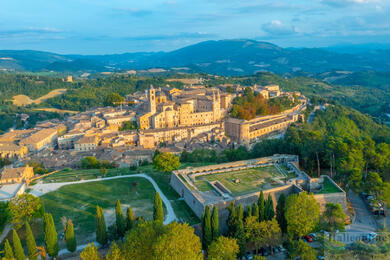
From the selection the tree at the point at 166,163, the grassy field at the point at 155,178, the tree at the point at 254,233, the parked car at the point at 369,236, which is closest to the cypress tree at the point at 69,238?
the grassy field at the point at 155,178

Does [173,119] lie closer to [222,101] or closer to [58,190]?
[222,101]

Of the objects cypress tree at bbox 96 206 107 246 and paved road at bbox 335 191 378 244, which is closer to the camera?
cypress tree at bbox 96 206 107 246

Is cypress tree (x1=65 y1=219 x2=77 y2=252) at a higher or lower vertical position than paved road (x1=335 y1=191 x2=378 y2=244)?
higher

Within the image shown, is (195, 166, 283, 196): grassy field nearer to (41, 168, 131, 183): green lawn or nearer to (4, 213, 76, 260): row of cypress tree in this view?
(41, 168, 131, 183): green lawn

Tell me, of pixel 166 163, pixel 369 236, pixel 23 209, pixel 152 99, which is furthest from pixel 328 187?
pixel 152 99

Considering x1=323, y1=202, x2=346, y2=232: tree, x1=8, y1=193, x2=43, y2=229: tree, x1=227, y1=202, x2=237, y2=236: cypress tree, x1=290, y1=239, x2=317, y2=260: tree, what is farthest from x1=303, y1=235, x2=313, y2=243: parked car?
x1=8, y1=193, x2=43, y2=229: tree

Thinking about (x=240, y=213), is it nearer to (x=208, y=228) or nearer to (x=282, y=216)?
(x=208, y=228)
